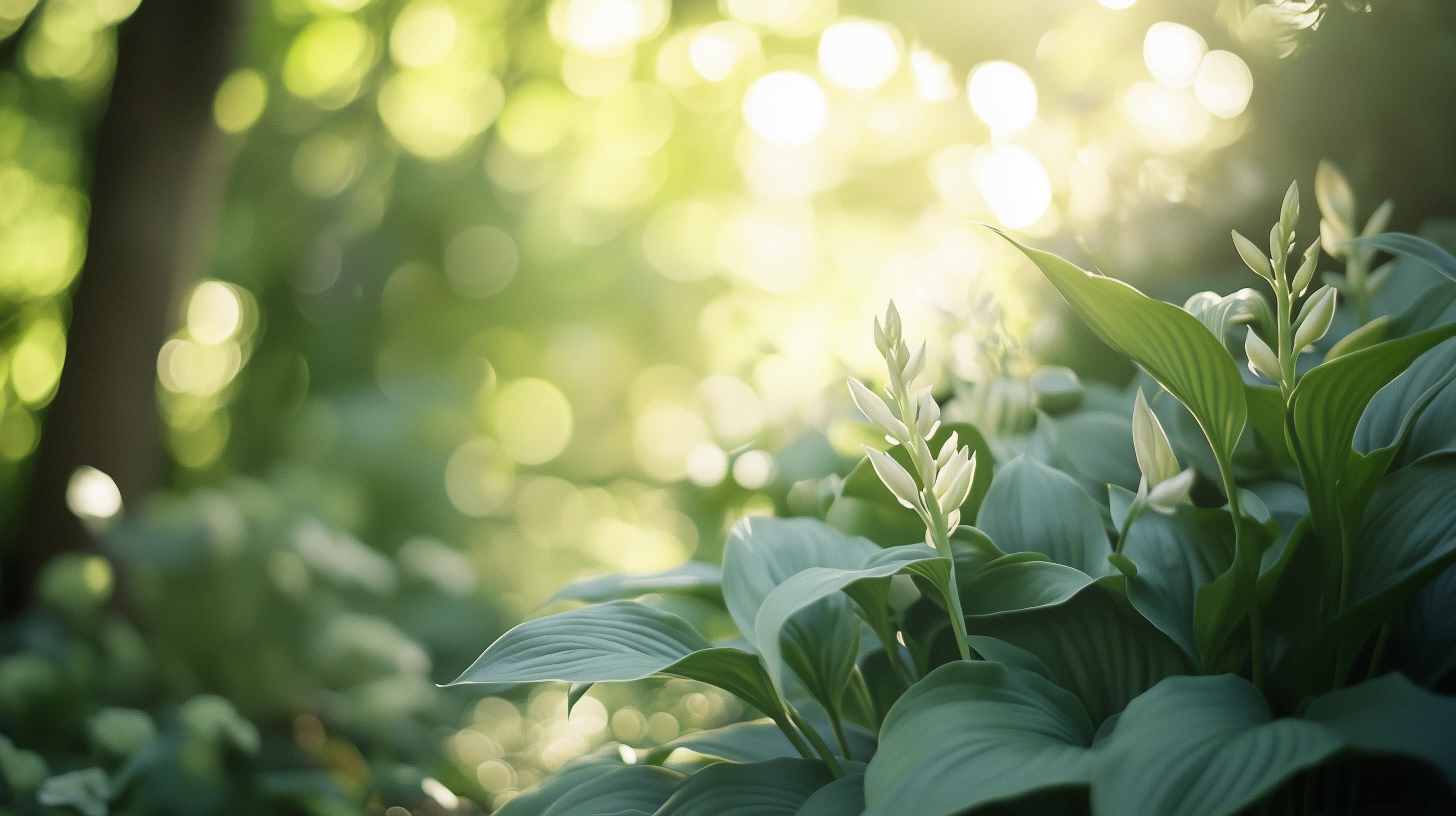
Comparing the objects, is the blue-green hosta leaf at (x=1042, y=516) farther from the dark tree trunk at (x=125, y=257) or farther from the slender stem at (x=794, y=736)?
the dark tree trunk at (x=125, y=257)

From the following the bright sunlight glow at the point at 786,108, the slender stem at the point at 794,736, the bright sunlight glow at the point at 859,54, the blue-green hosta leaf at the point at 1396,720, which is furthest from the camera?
the bright sunlight glow at the point at 786,108

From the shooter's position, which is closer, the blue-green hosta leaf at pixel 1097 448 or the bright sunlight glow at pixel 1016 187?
the blue-green hosta leaf at pixel 1097 448

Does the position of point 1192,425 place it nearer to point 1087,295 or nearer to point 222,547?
point 1087,295

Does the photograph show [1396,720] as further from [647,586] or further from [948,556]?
[647,586]

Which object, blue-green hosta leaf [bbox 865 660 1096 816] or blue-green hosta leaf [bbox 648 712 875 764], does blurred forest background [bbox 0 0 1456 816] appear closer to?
blue-green hosta leaf [bbox 648 712 875 764]

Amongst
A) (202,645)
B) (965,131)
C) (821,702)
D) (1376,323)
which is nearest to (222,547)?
(202,645)

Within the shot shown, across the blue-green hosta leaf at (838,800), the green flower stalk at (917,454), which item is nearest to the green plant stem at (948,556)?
the green flower stalk at (917,454)

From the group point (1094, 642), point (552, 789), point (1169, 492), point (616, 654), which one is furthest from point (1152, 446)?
point (552, 789)

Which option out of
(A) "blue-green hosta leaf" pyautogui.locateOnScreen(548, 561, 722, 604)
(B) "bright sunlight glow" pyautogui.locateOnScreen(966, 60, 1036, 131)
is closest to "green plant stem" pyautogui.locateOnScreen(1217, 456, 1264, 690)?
(A) "blue-green hosta leaf" pyautogui.locateOnScreen(548, 561, 722, 604)
